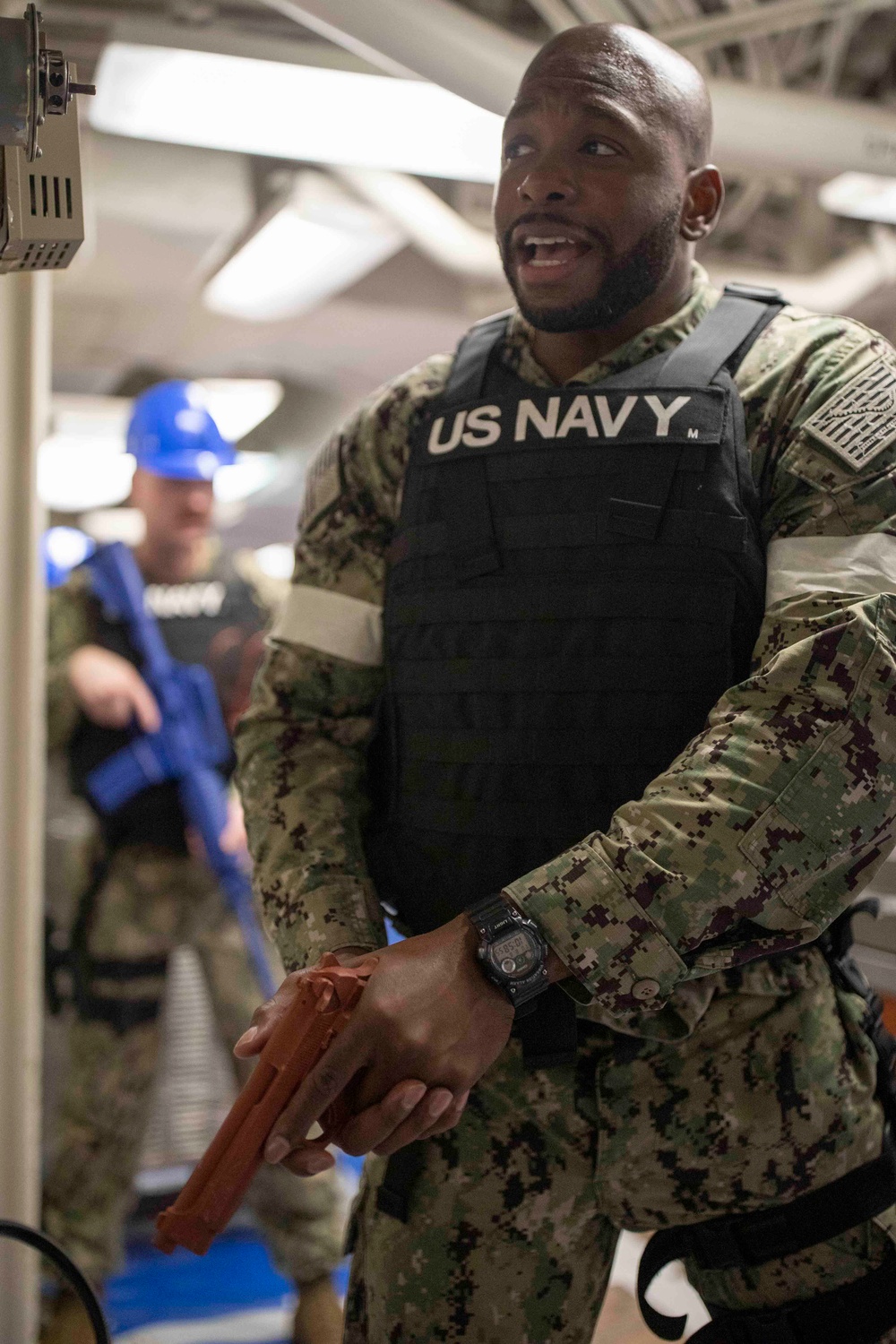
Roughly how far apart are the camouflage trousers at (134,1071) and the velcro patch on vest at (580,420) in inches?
69.6

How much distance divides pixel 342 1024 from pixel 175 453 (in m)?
2.40

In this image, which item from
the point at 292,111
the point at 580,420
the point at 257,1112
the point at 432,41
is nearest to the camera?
the point at 257,1112

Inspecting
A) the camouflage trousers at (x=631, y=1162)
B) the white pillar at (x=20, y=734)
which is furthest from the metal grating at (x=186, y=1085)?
the camouflage trousers at (x=631, y=1162)

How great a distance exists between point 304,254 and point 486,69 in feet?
6.40

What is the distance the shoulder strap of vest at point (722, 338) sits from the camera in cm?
122

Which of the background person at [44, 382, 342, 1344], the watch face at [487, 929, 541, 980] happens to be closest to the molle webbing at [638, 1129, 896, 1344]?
the watch face at [487, 929, 541, 980]

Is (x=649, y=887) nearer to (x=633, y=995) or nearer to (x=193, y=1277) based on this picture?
(x=633, y=995)

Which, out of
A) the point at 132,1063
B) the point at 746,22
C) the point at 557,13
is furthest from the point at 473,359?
the point at 132,1063

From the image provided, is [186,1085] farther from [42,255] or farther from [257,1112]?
[42,255]

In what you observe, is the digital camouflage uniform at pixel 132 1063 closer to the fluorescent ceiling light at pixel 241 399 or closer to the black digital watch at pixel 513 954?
the black digital watch at pixel 513 954

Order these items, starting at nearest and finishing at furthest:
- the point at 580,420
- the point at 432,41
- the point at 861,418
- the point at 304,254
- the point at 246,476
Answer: the point at 861,418, the point at 580,420, the point at 432,41, the point at 304,254, the point at 246,476

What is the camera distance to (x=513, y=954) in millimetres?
1007

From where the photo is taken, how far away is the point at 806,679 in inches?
40.9

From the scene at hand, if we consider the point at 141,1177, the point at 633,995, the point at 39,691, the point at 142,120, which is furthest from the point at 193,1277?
the point at 142,120
